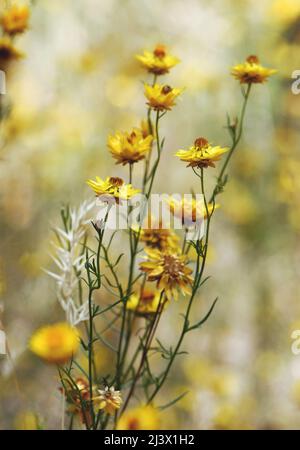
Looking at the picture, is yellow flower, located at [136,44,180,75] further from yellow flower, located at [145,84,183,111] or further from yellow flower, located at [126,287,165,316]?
yellow flower, located at [126,287,165,316]

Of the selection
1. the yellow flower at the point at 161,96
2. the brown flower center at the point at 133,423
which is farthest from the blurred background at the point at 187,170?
the yellow flower at the point at 161,96

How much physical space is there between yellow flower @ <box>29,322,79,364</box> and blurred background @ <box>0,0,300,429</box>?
1.45ft

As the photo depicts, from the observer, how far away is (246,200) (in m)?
1.96

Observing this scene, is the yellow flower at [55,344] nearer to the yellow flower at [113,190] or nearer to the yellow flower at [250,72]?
the yellow flower at [113,190]

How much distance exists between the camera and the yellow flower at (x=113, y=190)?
0.64 metres

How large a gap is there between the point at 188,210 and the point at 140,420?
0.35m

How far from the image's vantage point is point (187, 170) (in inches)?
74.4

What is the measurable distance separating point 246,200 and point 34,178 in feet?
2.42

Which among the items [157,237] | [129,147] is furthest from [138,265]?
[129,147]

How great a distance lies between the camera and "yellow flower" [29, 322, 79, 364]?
2.52ft

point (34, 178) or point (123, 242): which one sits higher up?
point (34, 178)

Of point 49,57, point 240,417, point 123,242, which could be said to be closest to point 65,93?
point 49,57
